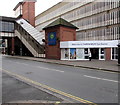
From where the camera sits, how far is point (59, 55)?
847 inches

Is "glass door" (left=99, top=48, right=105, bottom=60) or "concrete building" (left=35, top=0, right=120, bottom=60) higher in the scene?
"concrete building" (left=35, top=0, right=120, bottom=60)

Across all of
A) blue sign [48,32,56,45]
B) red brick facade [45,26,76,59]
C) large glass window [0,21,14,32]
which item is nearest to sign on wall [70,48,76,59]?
red brick facade [45,26,76,59]

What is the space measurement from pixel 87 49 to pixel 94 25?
18623mm

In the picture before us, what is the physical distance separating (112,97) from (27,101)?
3285 mm

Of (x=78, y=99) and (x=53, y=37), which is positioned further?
(x=53, y=37)

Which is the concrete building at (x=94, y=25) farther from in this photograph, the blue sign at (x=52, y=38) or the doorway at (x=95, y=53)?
the blue sign at (x=52, y=38)

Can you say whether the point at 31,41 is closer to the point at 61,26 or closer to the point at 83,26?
the point at 61,26

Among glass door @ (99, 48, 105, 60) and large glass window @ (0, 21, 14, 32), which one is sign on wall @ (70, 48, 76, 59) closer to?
glass door @ (99, 48, 105, 60)

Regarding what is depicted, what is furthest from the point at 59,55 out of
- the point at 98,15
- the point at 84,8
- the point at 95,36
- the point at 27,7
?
the point at 27,7

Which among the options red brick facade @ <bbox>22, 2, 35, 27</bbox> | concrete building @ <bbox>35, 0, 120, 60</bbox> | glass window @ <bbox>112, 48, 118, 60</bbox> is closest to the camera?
glass window @ <bbox>112, 48, 118, 60</bbox>

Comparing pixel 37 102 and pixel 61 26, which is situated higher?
pixel 61 26

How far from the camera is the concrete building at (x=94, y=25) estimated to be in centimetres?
2044

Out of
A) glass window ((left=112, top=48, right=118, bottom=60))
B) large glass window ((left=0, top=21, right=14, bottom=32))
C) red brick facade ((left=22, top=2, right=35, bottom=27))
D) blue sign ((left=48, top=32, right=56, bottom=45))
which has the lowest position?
glass window ((left=112, top=48, right=118, bottom=60))

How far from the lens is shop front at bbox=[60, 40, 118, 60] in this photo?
2030cm
